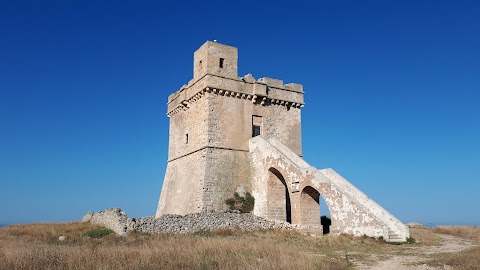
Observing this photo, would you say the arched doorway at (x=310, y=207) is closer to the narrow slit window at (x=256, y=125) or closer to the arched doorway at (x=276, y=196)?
the arched doorway at (x=276, y=196)

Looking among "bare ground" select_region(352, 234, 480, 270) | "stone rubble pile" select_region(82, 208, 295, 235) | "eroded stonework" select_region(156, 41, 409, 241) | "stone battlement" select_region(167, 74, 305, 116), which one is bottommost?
"bare ground" select_region(352, 234, 480, 270)

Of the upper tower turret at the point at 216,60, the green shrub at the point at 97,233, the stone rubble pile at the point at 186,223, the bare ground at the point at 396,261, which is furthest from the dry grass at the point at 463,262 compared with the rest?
the upper tower turret at the point at 216,60

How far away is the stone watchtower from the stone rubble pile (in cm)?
215

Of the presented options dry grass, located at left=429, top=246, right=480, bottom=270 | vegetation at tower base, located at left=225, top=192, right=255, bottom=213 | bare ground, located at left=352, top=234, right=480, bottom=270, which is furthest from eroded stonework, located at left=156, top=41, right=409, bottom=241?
dry grass, located at left=429, top=246, right=480, bottom=270

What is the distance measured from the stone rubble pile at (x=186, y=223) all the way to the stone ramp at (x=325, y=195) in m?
1.68

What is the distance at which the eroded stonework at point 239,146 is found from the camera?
1789 cm

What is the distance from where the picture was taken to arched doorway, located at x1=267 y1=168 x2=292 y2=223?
19.3 metres

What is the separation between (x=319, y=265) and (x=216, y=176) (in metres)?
12.2

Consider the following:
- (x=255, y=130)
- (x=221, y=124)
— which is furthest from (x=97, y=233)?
(x=255, y=130)

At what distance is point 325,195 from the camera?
1568cm

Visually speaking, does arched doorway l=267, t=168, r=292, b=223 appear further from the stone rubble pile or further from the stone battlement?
the stone battlement

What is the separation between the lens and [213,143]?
1989 cm

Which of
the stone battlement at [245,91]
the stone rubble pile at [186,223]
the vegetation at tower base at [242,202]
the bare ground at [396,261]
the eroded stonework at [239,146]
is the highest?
the stone battlement at [245,91]

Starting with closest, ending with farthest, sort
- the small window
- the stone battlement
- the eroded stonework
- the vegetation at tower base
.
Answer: the eroded stonework → the vegetation at tower base → the stone battlement → the small window
